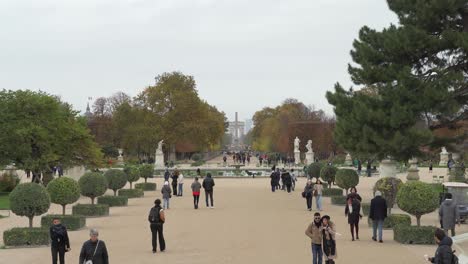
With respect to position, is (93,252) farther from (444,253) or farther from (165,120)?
(165,120)

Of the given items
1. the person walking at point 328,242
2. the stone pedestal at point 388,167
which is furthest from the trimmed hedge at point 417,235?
the stone pedestal at point 388,167

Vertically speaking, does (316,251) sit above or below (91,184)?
below

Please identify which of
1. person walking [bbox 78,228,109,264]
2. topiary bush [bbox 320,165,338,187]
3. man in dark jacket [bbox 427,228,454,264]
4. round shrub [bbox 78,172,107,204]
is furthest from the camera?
topiary bush [bbox 320,165,338,187]

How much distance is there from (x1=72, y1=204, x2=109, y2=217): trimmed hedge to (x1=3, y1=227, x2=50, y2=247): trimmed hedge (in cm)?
704

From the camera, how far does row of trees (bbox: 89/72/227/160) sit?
76.1 metres

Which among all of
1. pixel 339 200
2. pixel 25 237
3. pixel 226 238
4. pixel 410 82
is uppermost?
pixel 410 82

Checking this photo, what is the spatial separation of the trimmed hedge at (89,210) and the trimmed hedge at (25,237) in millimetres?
7037

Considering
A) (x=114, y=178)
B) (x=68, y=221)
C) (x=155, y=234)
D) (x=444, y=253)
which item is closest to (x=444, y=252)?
(x=444, y=253)

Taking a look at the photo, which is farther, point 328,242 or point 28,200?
point 28,200

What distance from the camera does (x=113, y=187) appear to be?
31688 millimetres

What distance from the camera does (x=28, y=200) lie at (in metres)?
16.9

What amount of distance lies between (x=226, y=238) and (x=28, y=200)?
5283mm

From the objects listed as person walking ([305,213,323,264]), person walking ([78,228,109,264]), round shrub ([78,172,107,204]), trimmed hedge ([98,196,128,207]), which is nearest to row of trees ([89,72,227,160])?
trimmed hedge ([98,196,128,207])

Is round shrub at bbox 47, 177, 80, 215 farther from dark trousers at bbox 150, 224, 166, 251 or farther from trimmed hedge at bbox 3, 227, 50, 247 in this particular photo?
dark trousers at bbox 150, 224, 166, 251
